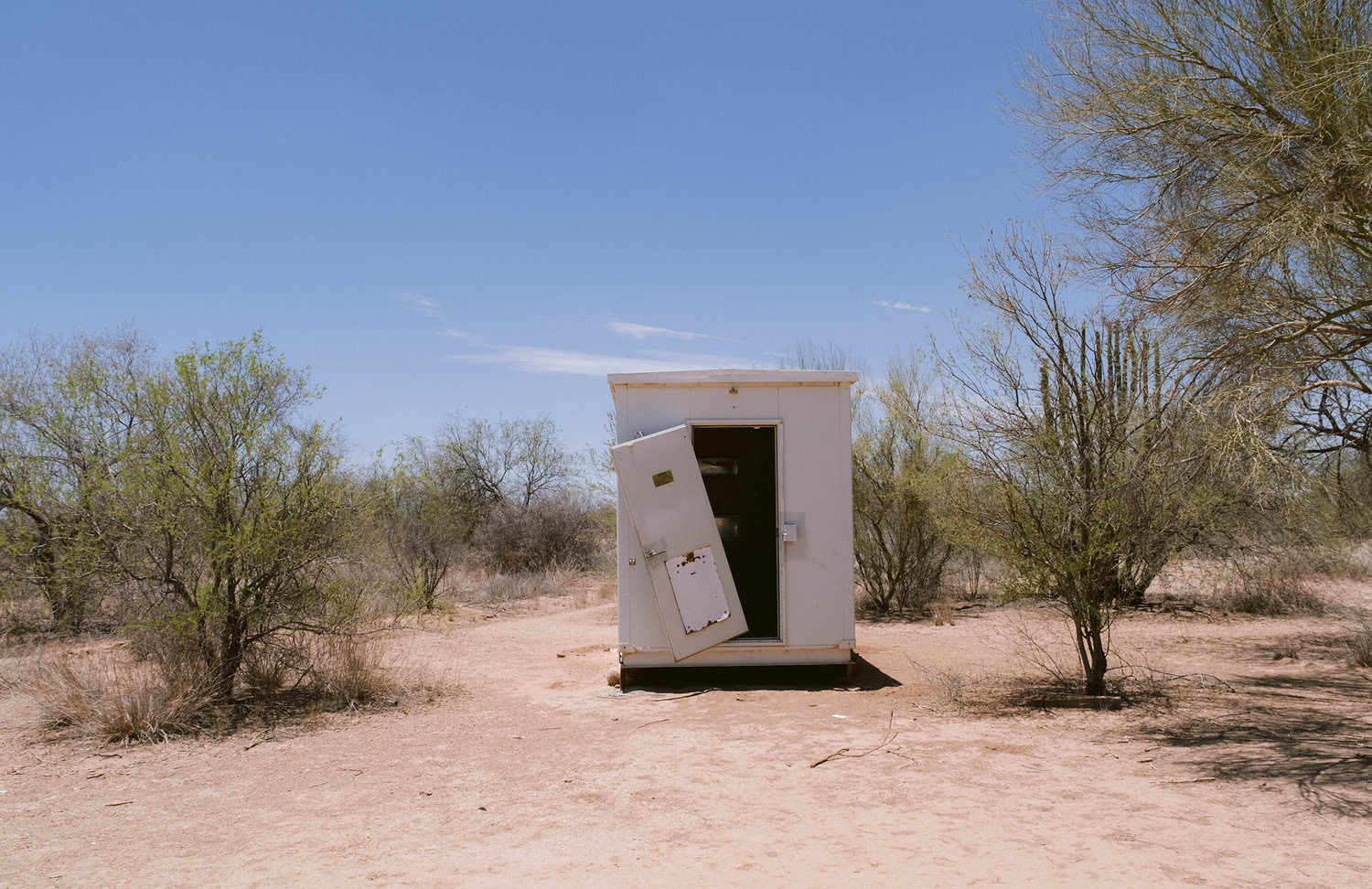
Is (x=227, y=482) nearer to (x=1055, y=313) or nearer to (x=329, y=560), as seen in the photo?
(x=329, y=560)

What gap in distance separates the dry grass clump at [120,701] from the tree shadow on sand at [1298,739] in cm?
699

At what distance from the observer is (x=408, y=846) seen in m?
4.67

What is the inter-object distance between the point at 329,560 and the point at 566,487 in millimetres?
18673

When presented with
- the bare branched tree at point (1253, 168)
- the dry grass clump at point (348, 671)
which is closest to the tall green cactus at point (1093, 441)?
the bare branched tree at point (1253, 168)

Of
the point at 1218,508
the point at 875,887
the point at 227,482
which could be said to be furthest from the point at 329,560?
the point at 1218,508

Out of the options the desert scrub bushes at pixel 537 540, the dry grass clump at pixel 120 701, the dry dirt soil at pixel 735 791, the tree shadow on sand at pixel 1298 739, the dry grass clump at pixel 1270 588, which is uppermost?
the desert scrub bushes at pixel 537 540

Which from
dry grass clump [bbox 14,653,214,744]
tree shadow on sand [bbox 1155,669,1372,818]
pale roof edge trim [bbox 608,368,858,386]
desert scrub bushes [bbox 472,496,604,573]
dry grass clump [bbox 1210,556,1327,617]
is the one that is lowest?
tree shadow on sand [bbox 1155,669,1372,818]

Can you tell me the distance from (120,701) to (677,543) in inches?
176

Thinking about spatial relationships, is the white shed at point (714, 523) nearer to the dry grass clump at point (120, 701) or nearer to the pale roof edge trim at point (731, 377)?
the pale roof edge trim at point (731, 377)

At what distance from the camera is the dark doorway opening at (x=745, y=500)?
1142 centimetres

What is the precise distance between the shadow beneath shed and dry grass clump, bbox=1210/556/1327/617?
6.67 meters

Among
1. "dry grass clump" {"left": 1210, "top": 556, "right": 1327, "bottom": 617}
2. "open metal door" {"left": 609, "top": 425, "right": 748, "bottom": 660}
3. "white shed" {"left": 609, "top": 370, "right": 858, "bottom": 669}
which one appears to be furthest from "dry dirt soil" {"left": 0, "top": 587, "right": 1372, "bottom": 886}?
"dry grass clump" {"left": 1210, "top": 556, "right": 1327, "bottom": 617}

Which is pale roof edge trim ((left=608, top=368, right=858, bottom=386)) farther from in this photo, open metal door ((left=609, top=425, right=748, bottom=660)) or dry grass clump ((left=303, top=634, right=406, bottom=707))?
dry grass clump ((left=303, top=634, right=406, bottom=707))

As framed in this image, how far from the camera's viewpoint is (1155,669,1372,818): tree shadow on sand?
16.9ft
